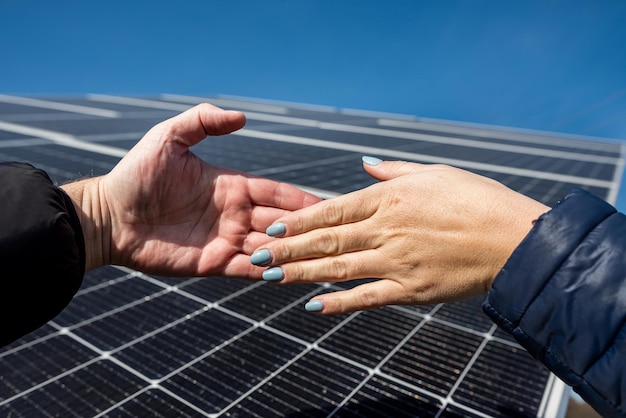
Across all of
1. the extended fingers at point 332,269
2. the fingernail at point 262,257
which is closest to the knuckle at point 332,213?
the extended fingers at point 332,269

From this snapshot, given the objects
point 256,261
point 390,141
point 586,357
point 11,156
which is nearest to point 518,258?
point 586,357

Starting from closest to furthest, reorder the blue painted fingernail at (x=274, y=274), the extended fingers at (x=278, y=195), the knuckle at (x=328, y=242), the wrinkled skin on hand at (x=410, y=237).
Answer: the wrinkled skin on hand at (x=410, y=237) < the knuckle at (x=328, y=242) < the blue painted fingernail at (x=274, y=274) < the extended fingers at (x=278, y=195)

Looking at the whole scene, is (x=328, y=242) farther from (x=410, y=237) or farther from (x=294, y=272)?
(x=410, y=237)

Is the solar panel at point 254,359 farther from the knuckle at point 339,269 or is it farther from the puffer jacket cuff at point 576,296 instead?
the puffer jacket cuff at point 576,296

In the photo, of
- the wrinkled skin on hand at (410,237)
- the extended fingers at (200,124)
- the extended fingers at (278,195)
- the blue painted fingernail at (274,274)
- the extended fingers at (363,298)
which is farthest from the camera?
the extended fingers at (278,195)

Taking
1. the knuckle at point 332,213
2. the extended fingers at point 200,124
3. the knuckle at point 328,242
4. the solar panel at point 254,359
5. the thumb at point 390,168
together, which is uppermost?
the extended fingers at point 200,124

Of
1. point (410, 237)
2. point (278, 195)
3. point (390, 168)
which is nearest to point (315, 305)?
point (410, 237)

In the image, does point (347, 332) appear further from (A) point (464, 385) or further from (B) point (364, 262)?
(B) point (364, 262)
